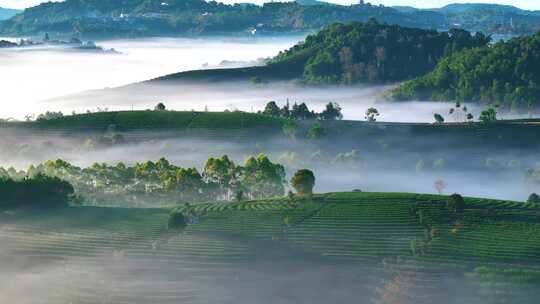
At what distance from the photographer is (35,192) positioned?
403ft

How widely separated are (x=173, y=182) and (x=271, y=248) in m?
34.3

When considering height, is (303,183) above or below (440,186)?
above

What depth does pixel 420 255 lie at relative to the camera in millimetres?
98438

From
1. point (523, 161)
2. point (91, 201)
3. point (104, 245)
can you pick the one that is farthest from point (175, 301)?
point (523, 161)

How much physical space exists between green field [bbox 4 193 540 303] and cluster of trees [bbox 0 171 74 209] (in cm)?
288

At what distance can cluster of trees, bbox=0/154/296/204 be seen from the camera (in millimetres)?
132750

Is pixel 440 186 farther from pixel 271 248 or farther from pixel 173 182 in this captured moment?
pixel 271 248

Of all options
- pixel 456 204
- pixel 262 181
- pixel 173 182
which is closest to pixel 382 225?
pixel 456 204

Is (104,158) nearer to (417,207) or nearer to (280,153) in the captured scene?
(280,153)

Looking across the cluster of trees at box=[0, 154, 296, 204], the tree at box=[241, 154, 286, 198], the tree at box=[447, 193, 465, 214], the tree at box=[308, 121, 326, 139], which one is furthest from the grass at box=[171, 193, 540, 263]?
the tree at box=[308, 121, 326, 139]

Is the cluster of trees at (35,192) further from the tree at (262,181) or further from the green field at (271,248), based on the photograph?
the tree at (262,181)

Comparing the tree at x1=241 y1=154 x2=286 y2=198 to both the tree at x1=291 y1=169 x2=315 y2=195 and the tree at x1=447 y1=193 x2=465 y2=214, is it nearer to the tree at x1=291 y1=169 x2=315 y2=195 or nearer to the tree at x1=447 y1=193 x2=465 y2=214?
the tree at x1=291 y1=169 x2=315 y2=195

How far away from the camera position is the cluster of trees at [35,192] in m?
122

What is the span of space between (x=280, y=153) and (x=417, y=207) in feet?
223
